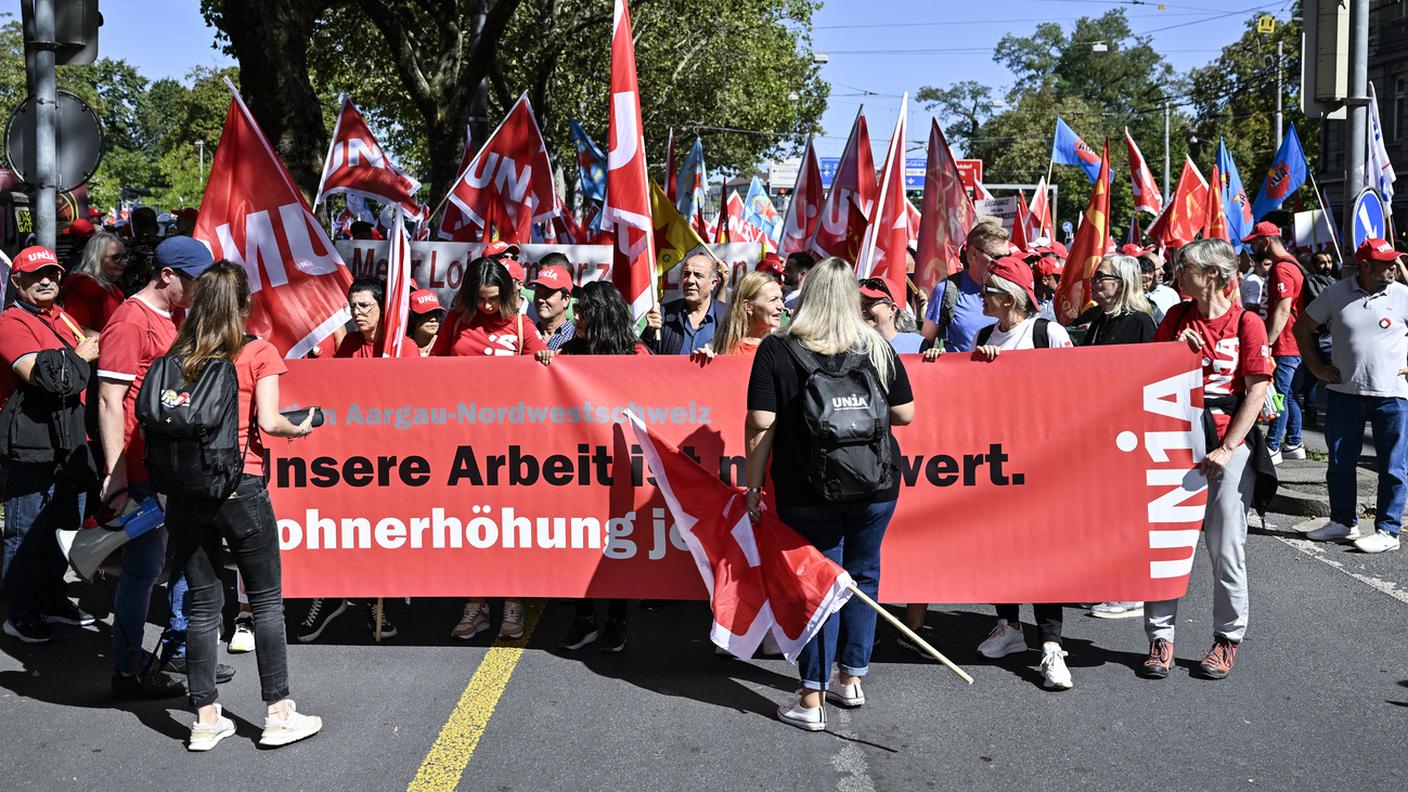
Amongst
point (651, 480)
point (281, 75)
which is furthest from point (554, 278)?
point (281, 75)

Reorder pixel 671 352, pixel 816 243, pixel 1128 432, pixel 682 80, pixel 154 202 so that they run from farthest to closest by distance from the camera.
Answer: pixel 154 202, pixel 682 80, pixel 816 243, pixel 671 352, pixel 1128 432

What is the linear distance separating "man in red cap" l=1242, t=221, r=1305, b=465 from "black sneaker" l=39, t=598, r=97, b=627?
24.9 feet

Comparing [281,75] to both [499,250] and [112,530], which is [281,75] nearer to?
[499,250]

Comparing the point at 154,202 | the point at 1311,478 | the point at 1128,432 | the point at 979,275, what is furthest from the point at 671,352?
the point at 154,202

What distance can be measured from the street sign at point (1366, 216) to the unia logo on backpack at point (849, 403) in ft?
21.3

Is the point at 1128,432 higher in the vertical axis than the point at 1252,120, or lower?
lower

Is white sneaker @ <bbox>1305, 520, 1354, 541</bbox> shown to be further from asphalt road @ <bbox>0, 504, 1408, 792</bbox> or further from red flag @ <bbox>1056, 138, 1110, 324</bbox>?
red flag @ <bbox>1056, 138, 1110, 324</bbox>

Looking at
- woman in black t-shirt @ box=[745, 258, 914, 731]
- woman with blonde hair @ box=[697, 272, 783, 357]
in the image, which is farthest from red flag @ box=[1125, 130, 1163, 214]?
woman in black t-shirt @ box=[745, 258, 914, 731]

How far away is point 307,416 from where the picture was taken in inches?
188

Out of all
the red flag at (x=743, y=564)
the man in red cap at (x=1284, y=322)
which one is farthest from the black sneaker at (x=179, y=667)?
the man in red cap at (x=1284, y=322)

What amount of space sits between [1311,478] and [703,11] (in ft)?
81.9

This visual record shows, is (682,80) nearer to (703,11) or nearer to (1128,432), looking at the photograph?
(703,11)

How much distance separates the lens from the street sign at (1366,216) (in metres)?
9.84

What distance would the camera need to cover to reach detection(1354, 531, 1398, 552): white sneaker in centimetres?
783
